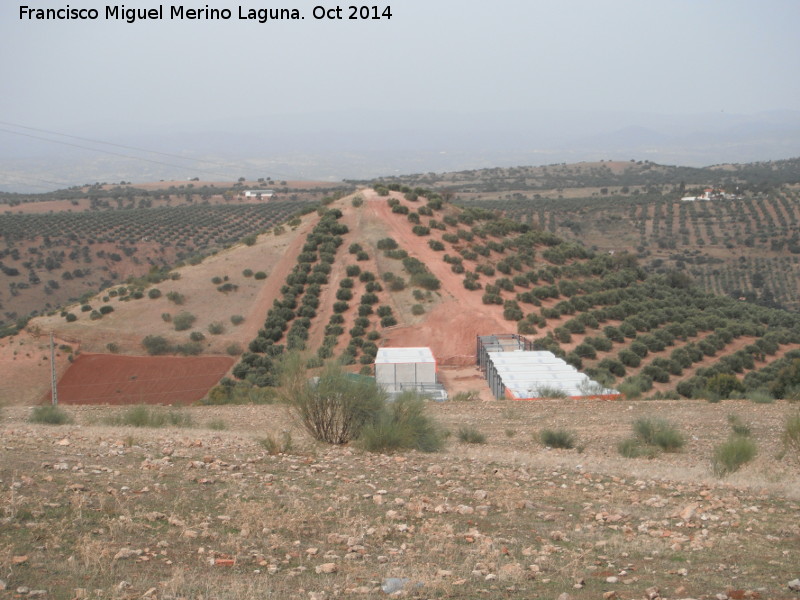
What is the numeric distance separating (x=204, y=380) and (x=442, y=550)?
31934 millimetres

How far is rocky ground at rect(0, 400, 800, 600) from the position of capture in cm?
627

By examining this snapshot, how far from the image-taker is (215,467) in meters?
10.2

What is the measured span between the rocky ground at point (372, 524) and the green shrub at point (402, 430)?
1.08 feet

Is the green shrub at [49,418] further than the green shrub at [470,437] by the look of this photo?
Yes

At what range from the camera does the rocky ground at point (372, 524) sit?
20.6 ft

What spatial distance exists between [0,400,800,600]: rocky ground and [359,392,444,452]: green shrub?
1.08ft

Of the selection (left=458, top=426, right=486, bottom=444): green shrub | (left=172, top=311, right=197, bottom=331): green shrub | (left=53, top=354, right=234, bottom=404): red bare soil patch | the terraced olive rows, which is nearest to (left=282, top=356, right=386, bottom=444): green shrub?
(left=458, top=426, right=486, bottom=444): green shrub

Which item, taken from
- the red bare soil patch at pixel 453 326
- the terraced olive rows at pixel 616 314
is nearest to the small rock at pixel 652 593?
the terraced olive rows at pixel 616 314

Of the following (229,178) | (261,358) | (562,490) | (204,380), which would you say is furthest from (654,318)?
(229,178)

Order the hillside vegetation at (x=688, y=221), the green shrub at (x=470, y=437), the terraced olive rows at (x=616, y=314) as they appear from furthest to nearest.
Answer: the hillside vegetation at (x=688, y=221), the terraced olive rows at (x=616, y=314), the green shrub at (x=470, y=437)

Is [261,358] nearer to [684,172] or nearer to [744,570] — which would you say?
[744,570]

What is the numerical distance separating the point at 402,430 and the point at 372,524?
5.07 meters

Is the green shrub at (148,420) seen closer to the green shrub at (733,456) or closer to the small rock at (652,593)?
the green shrub at (733,456)

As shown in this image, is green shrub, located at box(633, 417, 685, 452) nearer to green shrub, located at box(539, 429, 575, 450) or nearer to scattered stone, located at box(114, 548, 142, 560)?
green shrub, located at box(539, 429, 575, 450)
